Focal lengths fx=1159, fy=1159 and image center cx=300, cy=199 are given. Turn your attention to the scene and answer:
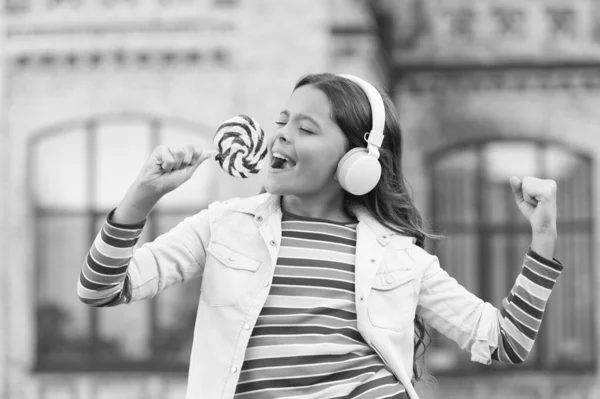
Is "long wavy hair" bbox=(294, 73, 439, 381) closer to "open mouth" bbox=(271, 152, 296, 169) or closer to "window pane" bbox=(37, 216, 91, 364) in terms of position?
"open mouth" bbox=(271, 152, 296, 169)

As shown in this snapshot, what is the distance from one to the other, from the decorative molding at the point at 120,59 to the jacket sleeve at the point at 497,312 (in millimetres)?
8295

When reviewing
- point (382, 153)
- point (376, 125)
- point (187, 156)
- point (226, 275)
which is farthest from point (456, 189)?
point (187, 156)

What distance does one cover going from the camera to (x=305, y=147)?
117 inches

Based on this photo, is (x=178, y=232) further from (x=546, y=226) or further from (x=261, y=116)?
(x=261, y=116)

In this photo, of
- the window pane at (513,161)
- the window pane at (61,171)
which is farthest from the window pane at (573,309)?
the window pane at (61,171)

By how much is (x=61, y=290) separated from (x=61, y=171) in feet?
3.85

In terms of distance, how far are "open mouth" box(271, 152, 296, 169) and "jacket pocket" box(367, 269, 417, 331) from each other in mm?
362

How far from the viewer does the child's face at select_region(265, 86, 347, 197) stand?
2.96 m

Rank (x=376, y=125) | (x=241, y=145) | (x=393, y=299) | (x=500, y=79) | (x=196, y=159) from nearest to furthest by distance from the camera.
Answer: (x=196, y=159) → (x=393, y=299) → (x=376, y=125) → (x=241, y=145) → (x=500, y=79)

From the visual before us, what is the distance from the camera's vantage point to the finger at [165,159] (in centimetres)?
272

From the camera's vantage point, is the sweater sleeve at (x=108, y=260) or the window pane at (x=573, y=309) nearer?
the sweater sleeve at (x=108, y=260)

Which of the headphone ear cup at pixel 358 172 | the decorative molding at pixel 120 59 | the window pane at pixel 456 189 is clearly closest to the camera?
the headphone ear cup at pixel 358 172

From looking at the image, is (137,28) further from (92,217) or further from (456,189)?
(456,189)

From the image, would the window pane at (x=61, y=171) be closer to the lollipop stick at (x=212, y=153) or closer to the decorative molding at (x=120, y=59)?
the decorative molding at (x=120, y=59)
